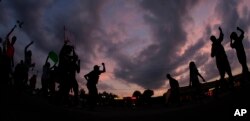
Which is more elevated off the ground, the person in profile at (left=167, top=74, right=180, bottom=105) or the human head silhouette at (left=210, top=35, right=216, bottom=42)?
the human head silhouette at (left=210, top=35, right=216, bottom=42)

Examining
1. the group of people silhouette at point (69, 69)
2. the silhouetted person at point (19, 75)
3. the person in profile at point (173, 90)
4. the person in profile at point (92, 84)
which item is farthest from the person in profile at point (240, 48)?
the silhouetted person at point (19, 75)

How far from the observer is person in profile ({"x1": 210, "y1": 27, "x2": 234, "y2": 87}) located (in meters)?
11.0

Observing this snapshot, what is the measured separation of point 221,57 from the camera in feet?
36.5

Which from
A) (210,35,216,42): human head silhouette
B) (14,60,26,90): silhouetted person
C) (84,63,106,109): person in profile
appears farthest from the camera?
(14,60,26,90): silhouetted person

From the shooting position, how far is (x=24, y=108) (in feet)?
29.0

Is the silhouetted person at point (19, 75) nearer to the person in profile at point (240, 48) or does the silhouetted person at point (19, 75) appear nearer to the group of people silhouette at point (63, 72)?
the group of people silhouette at point (63, 72)

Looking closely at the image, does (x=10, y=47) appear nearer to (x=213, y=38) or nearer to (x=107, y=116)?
(x=107, y=116)

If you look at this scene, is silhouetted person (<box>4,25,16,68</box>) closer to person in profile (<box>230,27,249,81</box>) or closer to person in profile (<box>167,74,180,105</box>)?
person in profile (<box>167,74,180,105</box>)

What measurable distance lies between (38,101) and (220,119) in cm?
586

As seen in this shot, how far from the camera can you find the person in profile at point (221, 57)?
36.2 ft

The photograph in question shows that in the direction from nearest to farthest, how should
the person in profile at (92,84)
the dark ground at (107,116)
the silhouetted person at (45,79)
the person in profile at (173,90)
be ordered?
the dark ground at (107,116) → the person in profile at (92,84) → the silhouetted person at (45,79) → the person in profile at (173,90)

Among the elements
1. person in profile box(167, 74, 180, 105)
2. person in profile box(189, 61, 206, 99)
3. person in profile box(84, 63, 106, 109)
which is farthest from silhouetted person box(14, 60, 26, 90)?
person in profile box(189, 61, 206, 99)

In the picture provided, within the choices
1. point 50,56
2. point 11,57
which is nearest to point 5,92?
Result: point 11,57

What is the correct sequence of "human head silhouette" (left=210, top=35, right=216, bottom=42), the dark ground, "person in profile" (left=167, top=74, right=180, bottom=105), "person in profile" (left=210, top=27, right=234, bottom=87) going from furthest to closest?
1. "person in profile" (left=167, top=74, right=180, bottom=105)
2. "human head silhouette" (left=210, top=35, right=216, bottom=42)
3. "person in profile" (left=210, top=27, right=234, bottom=87)
4. the dark ground
